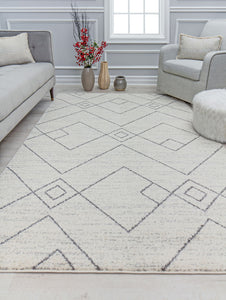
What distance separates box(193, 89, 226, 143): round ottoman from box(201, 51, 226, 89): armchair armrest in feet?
1.21

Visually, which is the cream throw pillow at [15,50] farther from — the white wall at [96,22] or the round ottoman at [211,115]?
the round ottoman at [211,115]

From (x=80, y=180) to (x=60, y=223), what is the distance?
0.36 meters

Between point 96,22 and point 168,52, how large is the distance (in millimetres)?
1049

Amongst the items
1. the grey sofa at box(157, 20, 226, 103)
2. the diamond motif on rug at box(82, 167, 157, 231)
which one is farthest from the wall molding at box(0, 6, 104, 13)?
the diamond motif on rug at box(82, 167, 157, 231)

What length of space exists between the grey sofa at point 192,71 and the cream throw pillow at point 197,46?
2.8 inches

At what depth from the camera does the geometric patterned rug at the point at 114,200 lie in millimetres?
997

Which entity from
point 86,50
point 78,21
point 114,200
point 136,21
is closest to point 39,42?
point 86,50

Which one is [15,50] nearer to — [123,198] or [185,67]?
[185,67]

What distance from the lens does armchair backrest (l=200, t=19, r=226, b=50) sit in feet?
9.21

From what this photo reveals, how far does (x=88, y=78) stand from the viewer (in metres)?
3.19

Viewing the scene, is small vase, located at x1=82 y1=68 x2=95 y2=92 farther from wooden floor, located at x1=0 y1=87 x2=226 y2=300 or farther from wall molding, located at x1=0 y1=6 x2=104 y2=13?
wooden floor, located at x1=0 y1=87 x2=226 y2=300
